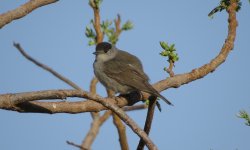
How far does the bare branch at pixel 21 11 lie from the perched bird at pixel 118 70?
102 inches

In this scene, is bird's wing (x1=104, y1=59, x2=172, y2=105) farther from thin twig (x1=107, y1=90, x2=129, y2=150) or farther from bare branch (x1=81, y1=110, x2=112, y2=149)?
thin twig (x1=107, y1=90, x2=129, y2=150)

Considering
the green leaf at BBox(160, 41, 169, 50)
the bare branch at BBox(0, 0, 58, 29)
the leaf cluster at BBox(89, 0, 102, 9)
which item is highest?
the leaf cluster at BBox(89, 0, 102, 9)

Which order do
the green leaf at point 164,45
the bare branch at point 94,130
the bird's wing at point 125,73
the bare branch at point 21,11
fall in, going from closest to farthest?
the bare branch at point 94,130
the bare branch at point 21,11
the green leaf at point 164,45
the bird's wing at point 125,73

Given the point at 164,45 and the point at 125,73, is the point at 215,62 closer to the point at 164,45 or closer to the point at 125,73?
the point at 164,45

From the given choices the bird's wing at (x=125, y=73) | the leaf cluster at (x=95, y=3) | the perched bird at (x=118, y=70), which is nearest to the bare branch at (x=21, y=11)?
the leaf cluster at (x=95, y=3)

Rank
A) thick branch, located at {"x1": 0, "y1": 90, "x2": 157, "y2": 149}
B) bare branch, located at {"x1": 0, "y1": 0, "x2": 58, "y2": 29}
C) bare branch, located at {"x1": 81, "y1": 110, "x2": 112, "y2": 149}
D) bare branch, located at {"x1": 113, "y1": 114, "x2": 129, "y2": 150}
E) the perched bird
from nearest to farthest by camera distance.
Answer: thick branch, located at {"x1": 0, "y1": 90, "x2": 157, "y2": 149}
bare branch, located at {"x1": 81, "y1": 110, "x2": 112, "y2": 149}
bare branch, located at {"x1": 0, "y1": 0, "x2": 58, "y2": 29}
bare branch, located at {"x1": 113, "y1": 114, "x2": 129, "y2": 150}
the perched bird

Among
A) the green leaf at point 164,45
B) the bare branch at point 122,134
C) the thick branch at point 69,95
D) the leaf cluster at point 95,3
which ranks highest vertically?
the leaf cluster at point 95,3

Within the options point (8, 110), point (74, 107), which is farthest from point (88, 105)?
point (8, 110)

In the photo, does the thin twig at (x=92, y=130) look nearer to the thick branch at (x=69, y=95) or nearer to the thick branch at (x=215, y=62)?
the thick branch at (x=69, y=95)

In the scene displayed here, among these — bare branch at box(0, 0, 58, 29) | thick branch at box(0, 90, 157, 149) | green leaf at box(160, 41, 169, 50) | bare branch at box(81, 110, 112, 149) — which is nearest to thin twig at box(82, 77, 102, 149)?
bare branch at box(81, 110, 112, 149)

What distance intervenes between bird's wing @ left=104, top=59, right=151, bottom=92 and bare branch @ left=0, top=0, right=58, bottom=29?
9.01 feet

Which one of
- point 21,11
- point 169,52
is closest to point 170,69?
point 169,52

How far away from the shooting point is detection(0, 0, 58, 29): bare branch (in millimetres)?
5141

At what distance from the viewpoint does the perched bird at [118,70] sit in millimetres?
8172
